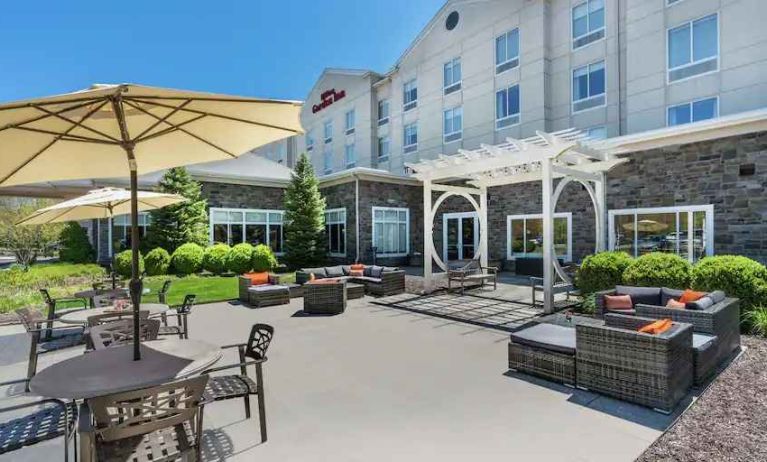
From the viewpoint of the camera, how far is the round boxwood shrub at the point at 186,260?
14.1 metres

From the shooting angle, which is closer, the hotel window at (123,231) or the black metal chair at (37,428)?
the black metal chair at (37,428)

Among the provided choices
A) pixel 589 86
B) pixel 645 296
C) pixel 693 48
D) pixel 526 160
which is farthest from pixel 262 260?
pixel 693 48

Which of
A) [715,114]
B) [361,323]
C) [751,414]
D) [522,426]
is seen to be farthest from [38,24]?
[715,114]

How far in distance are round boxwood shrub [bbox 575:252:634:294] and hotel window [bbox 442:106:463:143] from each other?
13.7 m

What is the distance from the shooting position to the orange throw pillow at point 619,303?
20.2 feet

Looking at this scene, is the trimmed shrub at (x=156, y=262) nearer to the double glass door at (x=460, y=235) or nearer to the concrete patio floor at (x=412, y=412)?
the concrete patio floor at (x=412, y=412)

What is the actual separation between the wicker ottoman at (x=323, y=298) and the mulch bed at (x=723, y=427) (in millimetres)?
6153

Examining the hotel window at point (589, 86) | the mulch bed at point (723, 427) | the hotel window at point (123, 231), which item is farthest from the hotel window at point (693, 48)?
the hotel window at point (123, 231)

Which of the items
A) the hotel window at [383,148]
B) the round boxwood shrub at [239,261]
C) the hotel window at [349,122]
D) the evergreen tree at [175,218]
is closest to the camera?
the round boxwood shrub at [239,261]

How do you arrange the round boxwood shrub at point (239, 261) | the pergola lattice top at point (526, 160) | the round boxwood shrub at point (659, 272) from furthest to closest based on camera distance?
the round boxwood shrub at point (239, 261), the pergola lattice top at point (526, 160), the round boxwood shrub at point (659, 272)

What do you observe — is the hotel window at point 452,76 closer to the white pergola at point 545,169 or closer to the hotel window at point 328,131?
the white pergola at point 545,169

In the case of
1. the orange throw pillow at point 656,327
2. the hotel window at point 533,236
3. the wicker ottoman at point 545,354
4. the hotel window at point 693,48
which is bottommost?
the wicker ottoman at point 545,354

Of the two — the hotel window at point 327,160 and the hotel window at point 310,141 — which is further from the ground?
the hotel window at point 310,141

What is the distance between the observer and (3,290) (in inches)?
412
